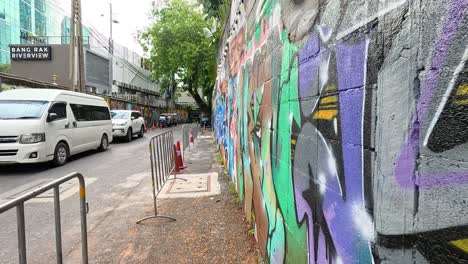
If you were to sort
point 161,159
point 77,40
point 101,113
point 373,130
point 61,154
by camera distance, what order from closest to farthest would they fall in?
point 373,130, point 161,159, point 61,154, point 101,113, point 77,40

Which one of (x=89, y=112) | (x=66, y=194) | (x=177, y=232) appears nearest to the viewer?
Answer: (x=177, y=232)

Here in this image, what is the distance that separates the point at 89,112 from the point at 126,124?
17.9 ft

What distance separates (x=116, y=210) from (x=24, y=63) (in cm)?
2638

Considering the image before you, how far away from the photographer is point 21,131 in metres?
9.04

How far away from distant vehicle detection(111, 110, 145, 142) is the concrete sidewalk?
11191mm

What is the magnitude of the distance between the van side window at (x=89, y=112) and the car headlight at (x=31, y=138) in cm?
222

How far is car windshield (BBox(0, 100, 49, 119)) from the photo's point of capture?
9.39 meters

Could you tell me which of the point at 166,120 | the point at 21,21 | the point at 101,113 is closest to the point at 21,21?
the point at 21,21

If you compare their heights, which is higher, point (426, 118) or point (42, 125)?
point (426, 118)

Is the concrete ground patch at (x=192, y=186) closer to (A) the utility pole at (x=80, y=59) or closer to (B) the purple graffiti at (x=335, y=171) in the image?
(B) the purple graffiti at (x=335, y=171)

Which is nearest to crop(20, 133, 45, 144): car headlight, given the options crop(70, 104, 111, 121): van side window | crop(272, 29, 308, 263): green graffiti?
crop(70, 104, 111, 121): van side window

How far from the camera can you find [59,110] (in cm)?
1048

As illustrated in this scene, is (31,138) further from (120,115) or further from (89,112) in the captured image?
(120,115)

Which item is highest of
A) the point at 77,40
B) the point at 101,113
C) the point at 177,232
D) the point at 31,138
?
the point at 77,40
